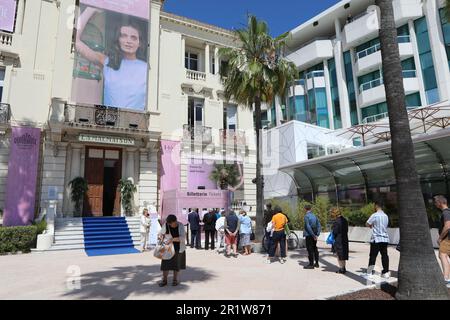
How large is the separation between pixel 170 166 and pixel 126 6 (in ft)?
31.7

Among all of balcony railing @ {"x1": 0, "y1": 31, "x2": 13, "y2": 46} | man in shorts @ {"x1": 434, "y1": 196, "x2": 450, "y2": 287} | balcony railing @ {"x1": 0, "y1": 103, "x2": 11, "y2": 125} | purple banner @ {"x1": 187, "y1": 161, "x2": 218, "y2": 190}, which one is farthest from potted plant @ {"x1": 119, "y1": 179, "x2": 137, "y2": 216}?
man in shorts @ {"x1": 434, "y1": 196, "x2": 450, "y2": 287}

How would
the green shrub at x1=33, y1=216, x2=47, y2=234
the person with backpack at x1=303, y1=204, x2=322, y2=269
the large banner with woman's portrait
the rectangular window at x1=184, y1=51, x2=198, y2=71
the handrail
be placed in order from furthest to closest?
1. the handrail
2. the rectangular window at x1=184, y1=51, x2=198, y2=71
3. the large banner with woman's portrait
4. the green shrub at x1=33, y1=216, x2=47, y2=234
5. the person with backpack at x1=303, y1=204, x2=322, y2=269

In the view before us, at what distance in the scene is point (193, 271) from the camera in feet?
28.3

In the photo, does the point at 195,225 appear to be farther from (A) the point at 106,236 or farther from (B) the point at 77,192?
(B) the point at 77,192

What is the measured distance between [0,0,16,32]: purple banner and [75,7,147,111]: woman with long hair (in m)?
3.28

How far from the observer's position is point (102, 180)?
17875 mm

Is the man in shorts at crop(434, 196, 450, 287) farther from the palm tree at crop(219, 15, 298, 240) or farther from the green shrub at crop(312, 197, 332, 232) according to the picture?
the green shrub at crop(312, 197, 332, 232)

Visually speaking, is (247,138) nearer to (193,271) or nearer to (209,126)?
(209,126)

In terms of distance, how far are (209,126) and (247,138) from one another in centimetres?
297

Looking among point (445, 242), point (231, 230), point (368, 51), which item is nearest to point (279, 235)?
point (231, 230)

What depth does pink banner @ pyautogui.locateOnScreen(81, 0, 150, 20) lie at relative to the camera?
59.0 feet

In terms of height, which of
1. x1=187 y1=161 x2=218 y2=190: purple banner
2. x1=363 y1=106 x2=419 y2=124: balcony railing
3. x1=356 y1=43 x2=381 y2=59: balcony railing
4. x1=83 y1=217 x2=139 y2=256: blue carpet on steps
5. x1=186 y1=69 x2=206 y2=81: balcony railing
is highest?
x1=356 y1=43 x2=381 y2=59: balcony railing

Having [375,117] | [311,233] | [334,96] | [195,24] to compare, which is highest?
[195,24]
